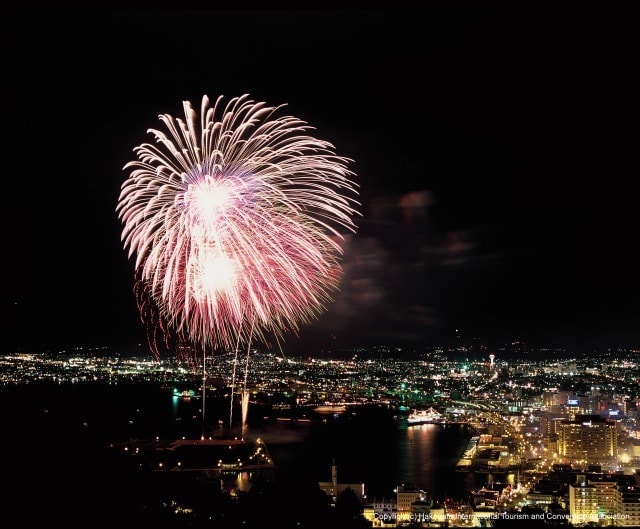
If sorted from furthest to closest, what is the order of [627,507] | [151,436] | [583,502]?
[151,436]
[583,502]
[627,507]

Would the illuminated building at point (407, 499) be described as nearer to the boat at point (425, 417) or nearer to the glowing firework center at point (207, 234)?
the glowing firework center at point (207, 234)

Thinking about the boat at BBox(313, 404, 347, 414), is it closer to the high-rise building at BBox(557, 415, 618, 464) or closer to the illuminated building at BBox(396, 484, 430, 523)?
the high-rise building at BBox(557, 415, 618, 464)

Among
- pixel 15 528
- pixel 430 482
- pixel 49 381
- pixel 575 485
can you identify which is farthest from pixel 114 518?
A: pixel 49 381

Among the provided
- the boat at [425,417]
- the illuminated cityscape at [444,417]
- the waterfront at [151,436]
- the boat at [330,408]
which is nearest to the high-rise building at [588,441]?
the illuminated cityscape at [444,417]

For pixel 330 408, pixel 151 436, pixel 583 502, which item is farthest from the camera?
pixel 330 408

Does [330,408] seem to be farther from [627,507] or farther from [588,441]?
[627,507]

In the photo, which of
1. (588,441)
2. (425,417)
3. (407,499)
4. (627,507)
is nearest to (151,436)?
(407,499)
